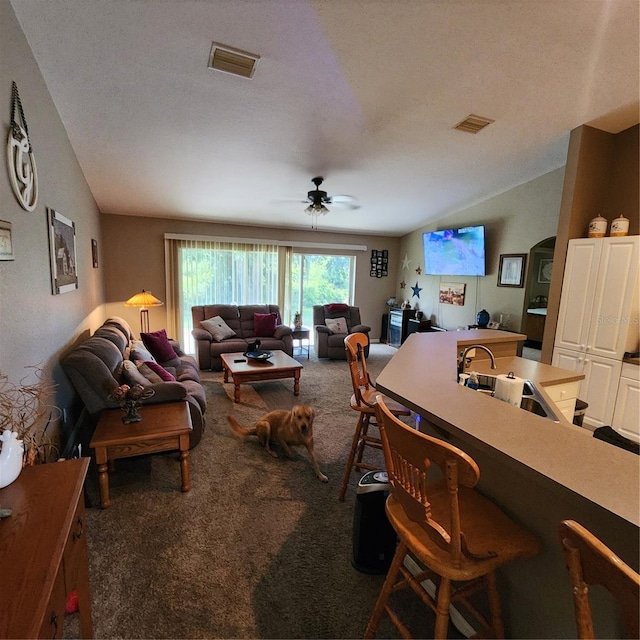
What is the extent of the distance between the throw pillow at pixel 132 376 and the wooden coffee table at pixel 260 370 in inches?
48.1

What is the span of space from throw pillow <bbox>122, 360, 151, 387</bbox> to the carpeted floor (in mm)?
617

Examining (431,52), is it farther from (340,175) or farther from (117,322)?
(117,322)

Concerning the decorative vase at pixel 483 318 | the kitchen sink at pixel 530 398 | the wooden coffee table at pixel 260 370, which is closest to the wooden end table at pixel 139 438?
the wooden coffee table at pixel 260 370

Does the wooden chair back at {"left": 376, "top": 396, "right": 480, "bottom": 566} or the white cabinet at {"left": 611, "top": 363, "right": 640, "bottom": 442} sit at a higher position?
the wooden chair back at {"left": 376, "top": 396, "right": 480, "bottom": 566}

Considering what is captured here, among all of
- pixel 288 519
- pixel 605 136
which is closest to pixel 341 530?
pixel 288 519

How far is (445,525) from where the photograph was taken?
1.08 m

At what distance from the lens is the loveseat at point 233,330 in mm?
4934

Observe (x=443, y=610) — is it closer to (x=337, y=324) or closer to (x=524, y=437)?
(x=524, y=437)

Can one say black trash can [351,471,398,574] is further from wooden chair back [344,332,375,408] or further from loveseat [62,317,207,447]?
loveseat [62,317,207,447]

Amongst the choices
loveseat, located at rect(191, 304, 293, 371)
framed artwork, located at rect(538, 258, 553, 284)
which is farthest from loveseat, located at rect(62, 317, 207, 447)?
framed artwork, located at rect(538, 258, 553, 284)

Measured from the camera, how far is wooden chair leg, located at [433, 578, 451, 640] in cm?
101

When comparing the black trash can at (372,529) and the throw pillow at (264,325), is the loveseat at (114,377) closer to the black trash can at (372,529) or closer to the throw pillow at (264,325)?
the black trash can at (372,529)

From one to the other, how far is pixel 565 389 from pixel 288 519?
Answer: 6.71 feet

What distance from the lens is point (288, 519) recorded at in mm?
1988
